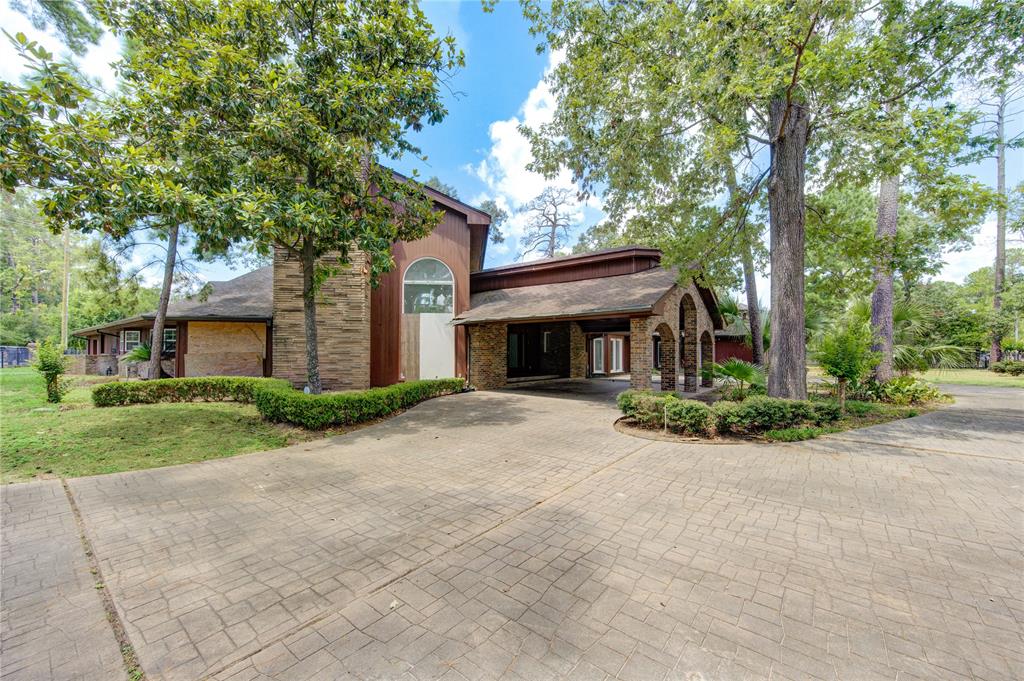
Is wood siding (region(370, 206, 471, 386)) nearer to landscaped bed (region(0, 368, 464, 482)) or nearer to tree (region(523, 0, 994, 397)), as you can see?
landscaped bed (region(0, 368, 464, 482))

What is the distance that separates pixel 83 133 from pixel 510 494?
8.39 meters

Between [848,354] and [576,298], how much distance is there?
285 inches

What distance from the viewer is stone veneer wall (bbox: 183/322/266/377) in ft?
45.2

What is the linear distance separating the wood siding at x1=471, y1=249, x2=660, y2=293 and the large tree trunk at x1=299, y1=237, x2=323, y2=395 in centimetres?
901

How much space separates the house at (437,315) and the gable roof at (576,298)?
2.2 inches

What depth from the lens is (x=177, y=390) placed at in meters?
10.8

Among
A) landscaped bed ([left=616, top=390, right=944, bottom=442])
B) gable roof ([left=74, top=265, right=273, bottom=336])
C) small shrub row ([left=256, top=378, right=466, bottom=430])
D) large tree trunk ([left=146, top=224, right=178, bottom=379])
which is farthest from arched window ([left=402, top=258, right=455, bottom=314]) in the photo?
landscaped bed ([left=616, top=390, right=944, bottom=442])

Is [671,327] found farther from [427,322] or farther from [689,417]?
[427,322]

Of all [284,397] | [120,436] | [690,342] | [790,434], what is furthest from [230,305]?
[790,434]

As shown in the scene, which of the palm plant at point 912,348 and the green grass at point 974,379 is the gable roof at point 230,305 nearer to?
the palm plant at point 912,348

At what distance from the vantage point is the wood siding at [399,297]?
45.7 feet

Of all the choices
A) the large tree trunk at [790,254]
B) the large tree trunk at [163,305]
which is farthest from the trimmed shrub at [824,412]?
the large tree trunk at [163,305]

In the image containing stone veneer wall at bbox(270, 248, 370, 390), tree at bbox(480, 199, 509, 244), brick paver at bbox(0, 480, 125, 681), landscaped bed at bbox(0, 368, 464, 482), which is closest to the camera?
brick paver at bbox(0, 480, 125, 681)

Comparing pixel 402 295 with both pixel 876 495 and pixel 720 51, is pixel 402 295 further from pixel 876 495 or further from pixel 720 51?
pixel 876 495
